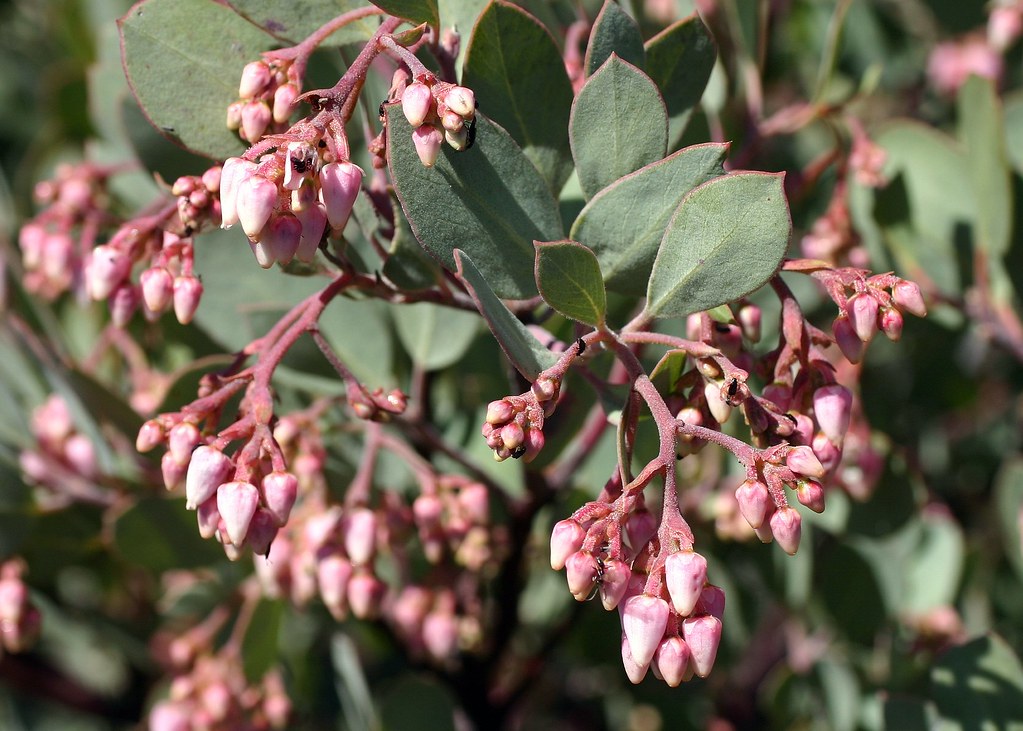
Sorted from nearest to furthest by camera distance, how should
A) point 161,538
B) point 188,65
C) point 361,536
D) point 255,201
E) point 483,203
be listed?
point 255,201 → point 483,203 → point 188,65 → point 361,536 → point 161,538

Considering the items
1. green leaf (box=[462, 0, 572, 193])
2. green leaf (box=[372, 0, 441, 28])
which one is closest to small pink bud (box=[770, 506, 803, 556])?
green leaf (box=[462, 0, 572, 193])

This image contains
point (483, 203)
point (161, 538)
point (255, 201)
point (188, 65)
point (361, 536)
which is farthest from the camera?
point (161, 538)

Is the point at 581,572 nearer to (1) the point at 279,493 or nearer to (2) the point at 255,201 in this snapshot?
(1) the point at 279,493

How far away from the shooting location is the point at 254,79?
3.33 ft

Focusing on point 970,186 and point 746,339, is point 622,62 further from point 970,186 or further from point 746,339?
point 970,186

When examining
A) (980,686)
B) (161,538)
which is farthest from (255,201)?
(980,686)

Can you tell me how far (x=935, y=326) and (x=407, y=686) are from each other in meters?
1.09

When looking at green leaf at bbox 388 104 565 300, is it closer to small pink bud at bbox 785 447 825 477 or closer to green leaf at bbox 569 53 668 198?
green leaf at bbox 569 53 668 198

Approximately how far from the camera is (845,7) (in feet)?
5.23

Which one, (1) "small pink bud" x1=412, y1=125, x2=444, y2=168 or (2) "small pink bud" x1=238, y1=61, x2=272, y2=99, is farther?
(2) "small pink bud" x1=238, y1=61, x2=272, y2=99

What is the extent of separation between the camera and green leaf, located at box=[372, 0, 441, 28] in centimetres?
97

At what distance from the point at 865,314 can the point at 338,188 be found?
0.51 metres

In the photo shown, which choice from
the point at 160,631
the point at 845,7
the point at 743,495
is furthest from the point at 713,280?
the point at 160,631

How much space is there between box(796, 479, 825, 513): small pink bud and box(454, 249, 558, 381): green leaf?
26cm
